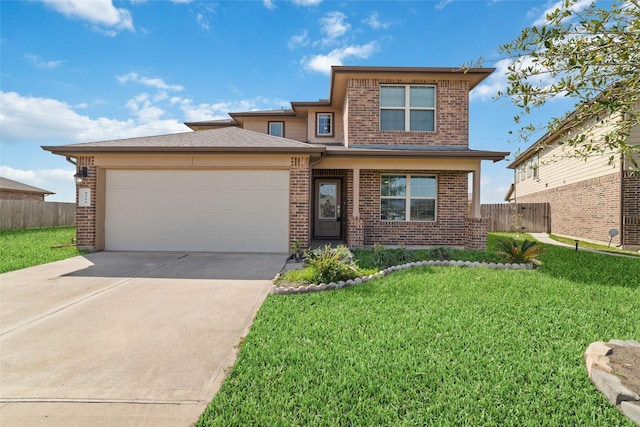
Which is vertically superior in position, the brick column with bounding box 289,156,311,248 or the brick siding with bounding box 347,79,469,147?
the brick siding with bounding box 347,79,469,147

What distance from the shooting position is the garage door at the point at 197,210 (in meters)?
8.87

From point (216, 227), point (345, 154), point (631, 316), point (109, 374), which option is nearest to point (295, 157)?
point (345, 154)

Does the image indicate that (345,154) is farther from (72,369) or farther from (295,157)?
(72,369)

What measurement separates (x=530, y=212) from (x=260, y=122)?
16.2 metres

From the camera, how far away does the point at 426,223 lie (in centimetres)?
1013

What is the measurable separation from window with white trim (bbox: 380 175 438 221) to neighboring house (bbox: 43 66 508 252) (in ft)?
0.11

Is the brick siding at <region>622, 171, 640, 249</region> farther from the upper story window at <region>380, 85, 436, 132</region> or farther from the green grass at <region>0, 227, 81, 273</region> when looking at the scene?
the green grass at <region>0, 227, 81, 273</region>

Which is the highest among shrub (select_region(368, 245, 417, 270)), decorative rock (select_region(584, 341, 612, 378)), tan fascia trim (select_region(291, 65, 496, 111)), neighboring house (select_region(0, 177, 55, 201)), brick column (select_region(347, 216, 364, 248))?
tan fascia trim (select_region(291, 65, 496, 111))

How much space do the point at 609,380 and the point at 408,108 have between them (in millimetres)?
9342

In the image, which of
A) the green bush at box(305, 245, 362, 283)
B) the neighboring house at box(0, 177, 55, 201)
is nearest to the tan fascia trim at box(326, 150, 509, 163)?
the green bush at box(305, 245, 362, 283)

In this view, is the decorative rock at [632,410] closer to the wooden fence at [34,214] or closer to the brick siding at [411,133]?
the brick siding at [411,133]

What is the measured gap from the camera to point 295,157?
870 centimetres

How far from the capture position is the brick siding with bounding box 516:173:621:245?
11.6 metres

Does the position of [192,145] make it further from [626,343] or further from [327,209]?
[626,343]
